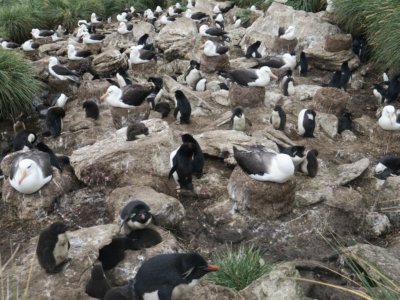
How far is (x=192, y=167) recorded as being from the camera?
6211 mm

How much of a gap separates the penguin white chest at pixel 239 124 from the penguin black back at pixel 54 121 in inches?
162

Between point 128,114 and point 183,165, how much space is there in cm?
304

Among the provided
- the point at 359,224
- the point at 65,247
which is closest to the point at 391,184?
the point at 359,224

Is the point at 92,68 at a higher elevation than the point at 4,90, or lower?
lower

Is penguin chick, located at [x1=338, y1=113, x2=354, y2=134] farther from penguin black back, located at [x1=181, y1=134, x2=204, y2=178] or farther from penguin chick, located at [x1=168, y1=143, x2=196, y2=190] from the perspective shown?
penguin chick, located at [x1=168, y1=143, x2=196, y2=190]

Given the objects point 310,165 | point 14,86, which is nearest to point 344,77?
point 310,165

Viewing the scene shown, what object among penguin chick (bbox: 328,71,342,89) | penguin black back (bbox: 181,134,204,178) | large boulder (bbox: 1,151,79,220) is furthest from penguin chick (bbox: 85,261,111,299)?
penguin chick (bbox: 328,71,342,89)

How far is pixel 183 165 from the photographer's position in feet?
18.5

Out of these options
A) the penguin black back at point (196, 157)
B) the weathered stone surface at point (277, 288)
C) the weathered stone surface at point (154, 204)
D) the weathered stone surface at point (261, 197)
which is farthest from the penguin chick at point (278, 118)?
the weathered stone surface at point (277, 288)

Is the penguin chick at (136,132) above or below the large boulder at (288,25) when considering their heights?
above

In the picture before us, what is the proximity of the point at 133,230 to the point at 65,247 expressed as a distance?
35.3 inches

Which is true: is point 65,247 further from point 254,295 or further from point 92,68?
point 92,68

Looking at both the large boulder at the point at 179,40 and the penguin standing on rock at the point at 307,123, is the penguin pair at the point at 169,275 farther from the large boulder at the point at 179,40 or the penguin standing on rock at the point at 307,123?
the large boulder at the point at 179,40

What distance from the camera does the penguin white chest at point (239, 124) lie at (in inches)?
306
